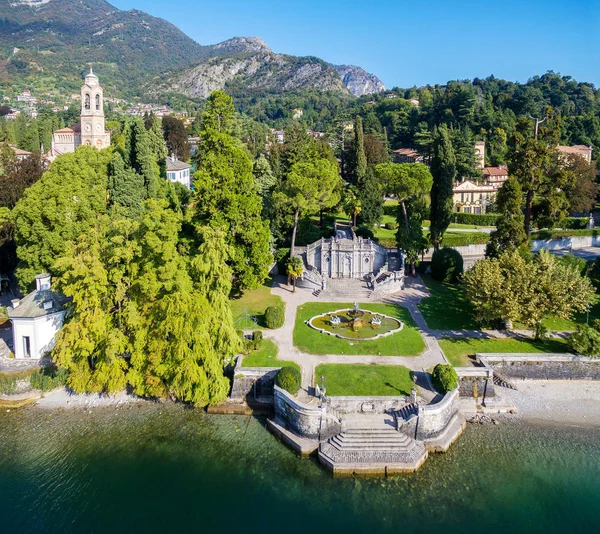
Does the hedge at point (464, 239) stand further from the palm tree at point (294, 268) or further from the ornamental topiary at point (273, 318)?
the ornamental topiary at point (273, 318)

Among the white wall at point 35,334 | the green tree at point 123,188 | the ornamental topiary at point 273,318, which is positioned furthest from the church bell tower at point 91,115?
the ornamental topiary at point 273,318

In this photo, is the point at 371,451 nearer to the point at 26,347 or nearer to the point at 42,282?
the point at 26,347

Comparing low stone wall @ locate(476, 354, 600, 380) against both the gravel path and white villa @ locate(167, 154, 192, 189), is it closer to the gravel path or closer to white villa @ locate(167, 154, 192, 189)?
the gravel path

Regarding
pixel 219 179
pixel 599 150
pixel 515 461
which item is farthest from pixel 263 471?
pixel 599 150

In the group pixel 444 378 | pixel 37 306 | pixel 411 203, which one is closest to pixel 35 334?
pixel 37 306

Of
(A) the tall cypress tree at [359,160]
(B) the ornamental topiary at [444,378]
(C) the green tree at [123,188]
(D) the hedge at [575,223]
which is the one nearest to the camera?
(B) the ornamental topiary at [444,378]

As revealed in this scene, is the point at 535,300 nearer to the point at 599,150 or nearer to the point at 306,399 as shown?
the point at 306,399
